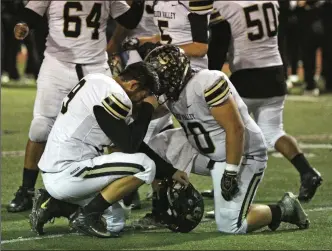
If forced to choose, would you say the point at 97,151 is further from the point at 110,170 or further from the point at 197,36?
the point at 197,36

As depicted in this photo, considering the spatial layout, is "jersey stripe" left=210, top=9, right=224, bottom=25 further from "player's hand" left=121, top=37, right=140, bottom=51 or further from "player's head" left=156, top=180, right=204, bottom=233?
"player's head" left=156, top=180, right=204, bottom=233

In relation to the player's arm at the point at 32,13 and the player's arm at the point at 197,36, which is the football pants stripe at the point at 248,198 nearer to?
the player's arm at the point at 197,36

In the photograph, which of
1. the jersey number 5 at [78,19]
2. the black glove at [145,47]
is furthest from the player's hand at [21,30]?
the black glove at [145,47]

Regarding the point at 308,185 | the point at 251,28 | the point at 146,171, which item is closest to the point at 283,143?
the point at 308,185

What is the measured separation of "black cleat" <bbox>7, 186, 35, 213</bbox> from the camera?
6.30m

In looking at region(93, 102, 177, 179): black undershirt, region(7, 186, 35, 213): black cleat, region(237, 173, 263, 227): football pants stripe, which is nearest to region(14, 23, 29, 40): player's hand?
region(7, 186, 35, 213): black cleat

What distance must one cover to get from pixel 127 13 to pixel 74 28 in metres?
0.49

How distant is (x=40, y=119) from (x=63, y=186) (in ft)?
4.19

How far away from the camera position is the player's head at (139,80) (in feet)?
17.4

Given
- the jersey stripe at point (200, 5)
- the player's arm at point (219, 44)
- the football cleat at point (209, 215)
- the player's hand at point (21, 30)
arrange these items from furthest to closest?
the player's arm at point (219, 44) < the player's hand at point (21, 30) < the jersey stripe at point (200, 5) < the football cleat at point (209, 215)

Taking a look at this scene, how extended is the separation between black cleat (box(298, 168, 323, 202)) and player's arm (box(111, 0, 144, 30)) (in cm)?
176

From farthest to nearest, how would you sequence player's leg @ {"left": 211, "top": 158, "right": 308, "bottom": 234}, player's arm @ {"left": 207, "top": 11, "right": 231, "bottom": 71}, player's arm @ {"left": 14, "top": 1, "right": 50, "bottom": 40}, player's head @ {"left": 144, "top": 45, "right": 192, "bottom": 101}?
player's arm @ {"left": 207, "top": 11, "right": 231, "bottom": 71}, player's arm @ {"left": 14, "top": 1, "right": 50, "bottom": 40}, player's leg @ {"left": 211, "top": 158, "right": 308, "bottom": 234}, player's head @ {"left": 144, "top": 45, "right": 192, "bottom": 101}

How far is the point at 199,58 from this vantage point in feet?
21.3

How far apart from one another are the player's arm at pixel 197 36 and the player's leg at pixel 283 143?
92 cm
